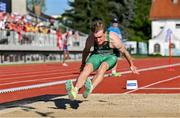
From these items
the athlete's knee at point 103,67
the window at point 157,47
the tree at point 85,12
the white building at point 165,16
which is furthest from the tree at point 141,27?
the athlete's knee at point 103,67

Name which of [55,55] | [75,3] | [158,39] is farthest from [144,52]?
[55,55]

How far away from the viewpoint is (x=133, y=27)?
318ft

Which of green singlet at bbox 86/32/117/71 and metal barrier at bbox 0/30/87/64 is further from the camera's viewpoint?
metal barrier at bbox 0/30/87/64

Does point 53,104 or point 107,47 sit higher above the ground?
point 107,47

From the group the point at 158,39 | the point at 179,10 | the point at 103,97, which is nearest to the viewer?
the point at 103,97

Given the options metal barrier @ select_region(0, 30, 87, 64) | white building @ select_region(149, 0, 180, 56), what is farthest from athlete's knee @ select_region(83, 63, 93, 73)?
white building @ select_region(149, 0, 180, 56)

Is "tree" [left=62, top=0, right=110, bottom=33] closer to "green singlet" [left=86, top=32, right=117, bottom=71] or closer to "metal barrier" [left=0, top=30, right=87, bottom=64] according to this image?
"metal barrier" [left=0, top=30, right=87, bottom=64]

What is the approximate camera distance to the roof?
301 feet

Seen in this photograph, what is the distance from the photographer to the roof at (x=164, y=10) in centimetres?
9175

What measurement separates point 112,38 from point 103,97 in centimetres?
162

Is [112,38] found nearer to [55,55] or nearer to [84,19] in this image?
[55,55]

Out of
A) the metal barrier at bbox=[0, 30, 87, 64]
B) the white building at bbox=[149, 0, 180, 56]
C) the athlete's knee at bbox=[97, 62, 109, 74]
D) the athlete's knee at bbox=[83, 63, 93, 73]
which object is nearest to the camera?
the athlete's knee at bbox=[83, 63, 93, 73]

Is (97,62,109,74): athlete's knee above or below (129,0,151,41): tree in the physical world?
below

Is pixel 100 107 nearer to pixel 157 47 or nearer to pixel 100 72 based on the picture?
pixel 100 72
